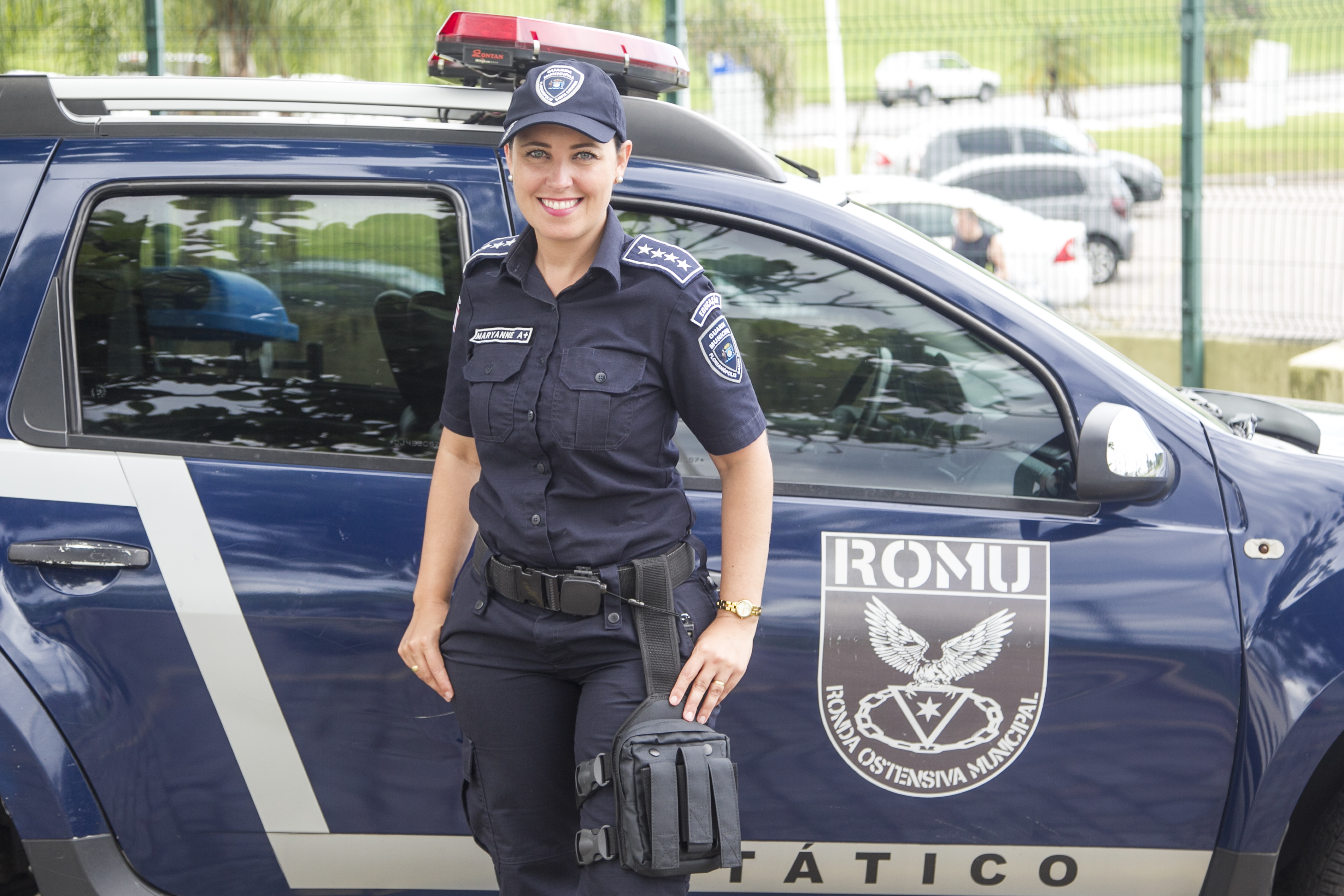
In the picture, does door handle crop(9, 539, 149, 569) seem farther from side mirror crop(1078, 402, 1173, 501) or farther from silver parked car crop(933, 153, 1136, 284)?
silver parked car crop(933, 153, 1136, 284)

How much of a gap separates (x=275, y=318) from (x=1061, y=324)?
4.64 ft

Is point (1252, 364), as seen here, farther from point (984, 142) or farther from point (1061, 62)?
point (984, 142)

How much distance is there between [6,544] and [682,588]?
110 centimetres

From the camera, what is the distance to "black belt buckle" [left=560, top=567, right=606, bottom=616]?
179 centimetres

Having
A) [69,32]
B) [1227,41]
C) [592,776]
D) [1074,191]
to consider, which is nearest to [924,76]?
[1074,191]

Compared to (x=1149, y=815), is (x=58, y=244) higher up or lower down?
higher up

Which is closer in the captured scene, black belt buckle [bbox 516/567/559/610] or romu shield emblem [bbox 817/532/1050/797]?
black belt buckle [bbox 516/567/559/610]

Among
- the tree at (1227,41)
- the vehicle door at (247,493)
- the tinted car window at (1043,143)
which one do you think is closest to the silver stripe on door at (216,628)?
the vehicle door at (247,493)

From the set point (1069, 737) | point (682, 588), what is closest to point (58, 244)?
point (682, 588)

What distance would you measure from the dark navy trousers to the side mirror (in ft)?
2.35

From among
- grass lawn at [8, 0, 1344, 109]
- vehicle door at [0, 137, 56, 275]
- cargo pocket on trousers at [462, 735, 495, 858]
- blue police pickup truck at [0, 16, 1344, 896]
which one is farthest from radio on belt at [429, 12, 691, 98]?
grass lawn at [8, 0, 1344, 109]

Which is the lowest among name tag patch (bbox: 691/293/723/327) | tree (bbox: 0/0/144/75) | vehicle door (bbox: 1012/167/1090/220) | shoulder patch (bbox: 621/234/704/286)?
name tag patch (bbox: 691/293/723/327)

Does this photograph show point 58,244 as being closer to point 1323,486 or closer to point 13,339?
point 13,339

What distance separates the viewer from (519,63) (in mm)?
2299
